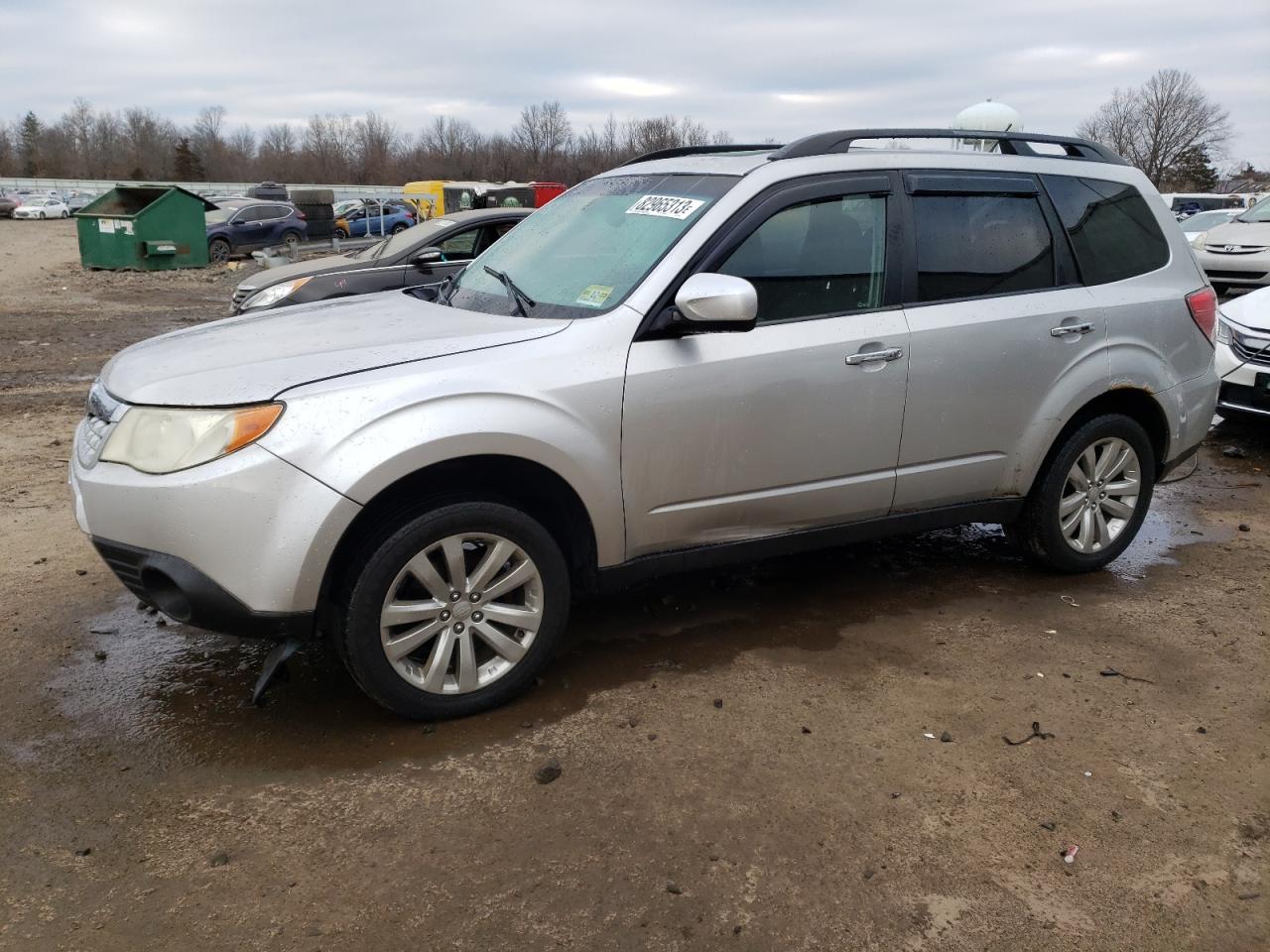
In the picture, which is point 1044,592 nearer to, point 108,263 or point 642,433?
point 642,433

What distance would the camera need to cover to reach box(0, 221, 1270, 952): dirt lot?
2576 mm

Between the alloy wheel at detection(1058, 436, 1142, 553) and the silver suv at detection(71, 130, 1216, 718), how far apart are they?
0.02m

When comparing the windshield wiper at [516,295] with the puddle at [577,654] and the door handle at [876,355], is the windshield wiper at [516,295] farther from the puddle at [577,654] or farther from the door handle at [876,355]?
Answer: the puddle at [577,654]

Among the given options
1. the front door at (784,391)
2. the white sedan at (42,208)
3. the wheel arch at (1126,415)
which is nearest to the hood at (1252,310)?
the wheel arch at (1126,415)

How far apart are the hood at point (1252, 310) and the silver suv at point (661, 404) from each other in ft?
10.7

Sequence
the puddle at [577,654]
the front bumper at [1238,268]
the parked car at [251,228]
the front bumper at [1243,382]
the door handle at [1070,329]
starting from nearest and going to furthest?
the puddle at [577,654] < the door handle at [1070,329] < the front bumper at [1243,382] < the front bumper at [1238,268] < the parked car at [251,228]

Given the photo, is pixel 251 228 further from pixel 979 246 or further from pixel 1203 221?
pixel 979 246

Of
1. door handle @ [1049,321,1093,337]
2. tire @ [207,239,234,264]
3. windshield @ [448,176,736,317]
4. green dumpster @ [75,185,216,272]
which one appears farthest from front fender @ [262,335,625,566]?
A: tire @ [207,239,234,264]

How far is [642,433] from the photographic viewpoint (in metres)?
3.59

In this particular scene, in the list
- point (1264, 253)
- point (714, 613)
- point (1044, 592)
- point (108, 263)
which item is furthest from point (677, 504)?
point (108, 263)

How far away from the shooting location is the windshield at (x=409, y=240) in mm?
9508

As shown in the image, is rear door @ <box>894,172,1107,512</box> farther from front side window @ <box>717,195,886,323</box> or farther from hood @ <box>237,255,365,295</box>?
hood @ <box>237,255,365,295</box>

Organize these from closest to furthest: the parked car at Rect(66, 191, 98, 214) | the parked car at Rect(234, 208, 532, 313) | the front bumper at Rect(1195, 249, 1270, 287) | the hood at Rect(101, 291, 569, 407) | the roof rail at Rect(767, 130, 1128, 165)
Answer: the hood at Rect(101, 291, 569, 407)
the roof rail at Rect(767, 130, 1128, 165)
the parked car at Rect(234, 208, 532, 313)
the front bumper at Rect(1195, 249, 1270, 287)
the parked car at Rect(66, 191, 98, 214)

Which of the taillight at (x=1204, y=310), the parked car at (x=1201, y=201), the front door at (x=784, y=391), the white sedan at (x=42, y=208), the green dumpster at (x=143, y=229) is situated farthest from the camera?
the white sedan at (x=42, y=208)
